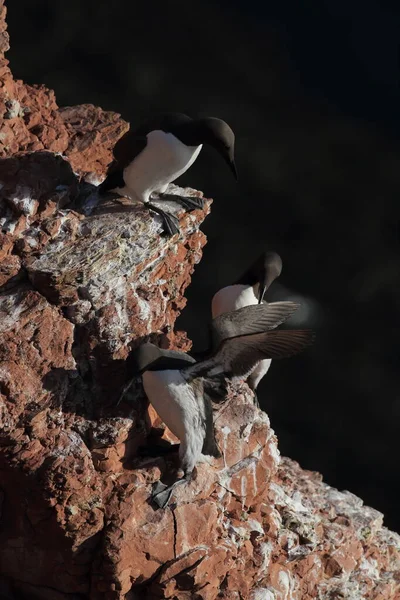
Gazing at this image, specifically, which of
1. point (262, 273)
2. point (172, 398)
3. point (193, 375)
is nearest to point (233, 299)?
A: point (262, 273)

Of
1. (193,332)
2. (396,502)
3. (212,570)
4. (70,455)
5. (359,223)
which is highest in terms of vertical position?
(70,455)

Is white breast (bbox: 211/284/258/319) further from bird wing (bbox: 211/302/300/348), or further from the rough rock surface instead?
bird wing (bbox: 211/302/300/348)

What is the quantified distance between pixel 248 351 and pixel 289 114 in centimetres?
857

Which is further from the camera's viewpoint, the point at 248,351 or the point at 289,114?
the point at 289,114

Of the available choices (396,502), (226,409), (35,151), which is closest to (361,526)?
(226,409)

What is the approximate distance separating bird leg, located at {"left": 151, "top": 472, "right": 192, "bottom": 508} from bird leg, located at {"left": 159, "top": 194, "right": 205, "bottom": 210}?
1.98 metres

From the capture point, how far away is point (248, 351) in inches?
294

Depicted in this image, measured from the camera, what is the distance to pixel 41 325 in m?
7.33

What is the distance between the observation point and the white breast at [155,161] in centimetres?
820

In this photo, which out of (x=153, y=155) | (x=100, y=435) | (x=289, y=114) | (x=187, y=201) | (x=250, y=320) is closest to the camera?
(x=100, y=435)

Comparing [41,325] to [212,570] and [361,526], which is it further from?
[361,526]

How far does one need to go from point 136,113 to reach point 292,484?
23.6ft

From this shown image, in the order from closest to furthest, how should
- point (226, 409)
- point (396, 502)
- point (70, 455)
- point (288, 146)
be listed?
point (70, 455) → point (226, 409) → point (396, 502) → point (288, 146)

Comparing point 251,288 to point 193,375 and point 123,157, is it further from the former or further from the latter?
point 193,375
